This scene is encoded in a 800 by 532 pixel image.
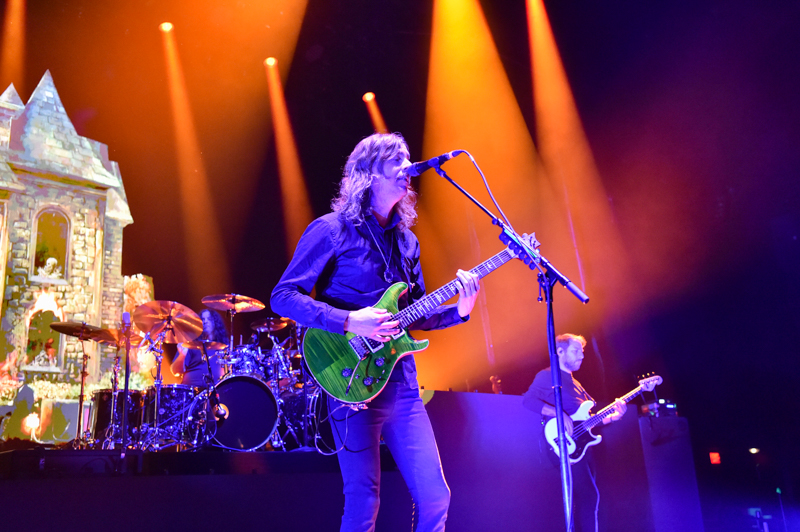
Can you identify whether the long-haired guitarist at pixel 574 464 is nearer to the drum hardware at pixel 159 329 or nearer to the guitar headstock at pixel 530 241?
the guitar headstock at pixel 530 241

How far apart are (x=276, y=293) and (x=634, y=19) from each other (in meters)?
6.18

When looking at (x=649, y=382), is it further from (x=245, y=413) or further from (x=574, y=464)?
(x=245, y=413)

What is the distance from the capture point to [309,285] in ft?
7.47

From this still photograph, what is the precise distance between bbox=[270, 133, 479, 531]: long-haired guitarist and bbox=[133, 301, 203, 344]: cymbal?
3300 mm

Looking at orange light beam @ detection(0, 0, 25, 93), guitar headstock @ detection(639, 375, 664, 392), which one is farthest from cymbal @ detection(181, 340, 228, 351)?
guitar headstock @ detection(639, 375, 664, 392)

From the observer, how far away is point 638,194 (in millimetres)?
7113

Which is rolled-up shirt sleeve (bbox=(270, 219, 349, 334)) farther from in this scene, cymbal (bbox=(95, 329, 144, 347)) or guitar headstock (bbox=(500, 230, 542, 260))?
cymbal (bbox=(95, 329, 144, 347))

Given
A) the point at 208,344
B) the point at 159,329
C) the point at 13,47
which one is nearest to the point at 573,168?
the point at 208,344

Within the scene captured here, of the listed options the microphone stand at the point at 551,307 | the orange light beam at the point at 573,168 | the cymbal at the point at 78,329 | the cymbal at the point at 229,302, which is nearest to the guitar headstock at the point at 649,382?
the orange light beam at the point at 573,168

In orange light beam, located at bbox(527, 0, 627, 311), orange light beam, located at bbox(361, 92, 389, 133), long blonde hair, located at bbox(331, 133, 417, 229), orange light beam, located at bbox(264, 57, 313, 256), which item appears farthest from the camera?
orange light beam, located at bbox(361, 92, 389, 133)

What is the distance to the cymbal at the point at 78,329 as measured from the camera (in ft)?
16.6

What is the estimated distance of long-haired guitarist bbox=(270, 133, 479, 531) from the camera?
6.82 ft

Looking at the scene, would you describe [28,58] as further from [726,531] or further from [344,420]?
[726,531]

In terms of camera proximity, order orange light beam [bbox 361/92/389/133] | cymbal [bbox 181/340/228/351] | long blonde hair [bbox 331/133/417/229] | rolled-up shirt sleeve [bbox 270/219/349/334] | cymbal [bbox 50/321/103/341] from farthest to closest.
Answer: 1. orange light beam [bbox 361/92/389/133]
2. cymbal [bbox 181/340/228/351]
3. cymbal [bbox 50/321/103/341]
4. long blonde hair [bbox 331/133/417/229]
5. rolled-up shirt sleeve [bbox 270/219/349/334]
